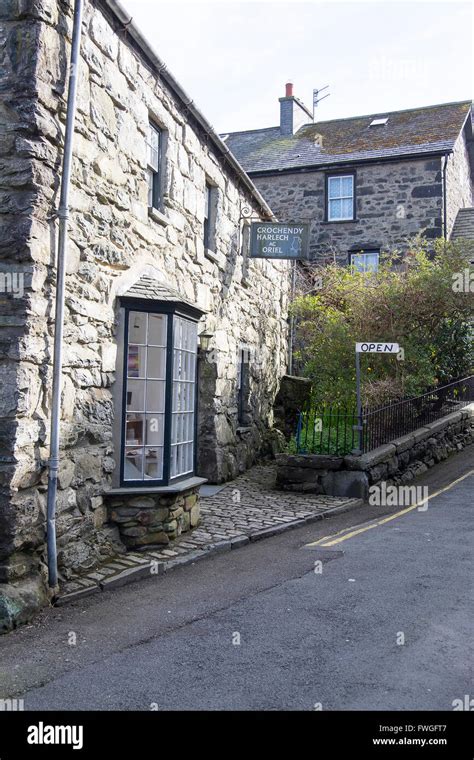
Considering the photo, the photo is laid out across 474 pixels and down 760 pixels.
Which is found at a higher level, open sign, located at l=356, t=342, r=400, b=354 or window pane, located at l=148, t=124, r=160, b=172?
window pane, located at l=148, t=124, r=160, b=172

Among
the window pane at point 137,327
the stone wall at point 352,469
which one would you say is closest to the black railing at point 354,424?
the stone wall at point 352,469

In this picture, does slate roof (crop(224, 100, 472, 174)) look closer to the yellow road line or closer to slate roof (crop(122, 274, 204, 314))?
the yellow road line

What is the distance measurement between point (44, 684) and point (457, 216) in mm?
19329

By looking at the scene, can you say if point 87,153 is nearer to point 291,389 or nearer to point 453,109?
point 291,389

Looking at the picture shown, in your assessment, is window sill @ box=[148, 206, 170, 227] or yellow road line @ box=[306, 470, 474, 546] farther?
window sill @ box=[148, 206, 170, 227]

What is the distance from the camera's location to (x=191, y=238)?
973 cm

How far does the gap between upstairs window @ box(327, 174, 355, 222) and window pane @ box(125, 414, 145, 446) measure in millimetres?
13887

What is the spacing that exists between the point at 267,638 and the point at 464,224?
58.2ft

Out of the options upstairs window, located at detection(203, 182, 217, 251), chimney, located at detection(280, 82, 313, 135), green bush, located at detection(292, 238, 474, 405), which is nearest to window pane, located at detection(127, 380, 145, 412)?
upstairs window, located at detection(203, 182, 217, 251)

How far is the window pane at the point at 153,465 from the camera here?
24.6ft

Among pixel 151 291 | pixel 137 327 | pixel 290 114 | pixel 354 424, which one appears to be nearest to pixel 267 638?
pixel 137 327

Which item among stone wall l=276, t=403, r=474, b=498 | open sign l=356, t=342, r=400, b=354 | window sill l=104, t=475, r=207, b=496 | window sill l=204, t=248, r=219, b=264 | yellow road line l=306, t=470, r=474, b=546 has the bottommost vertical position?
yellow road line l=306, t=470, r=474, b=546

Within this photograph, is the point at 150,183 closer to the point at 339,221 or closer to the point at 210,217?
the point at 210,217

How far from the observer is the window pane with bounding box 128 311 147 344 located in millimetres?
7430
